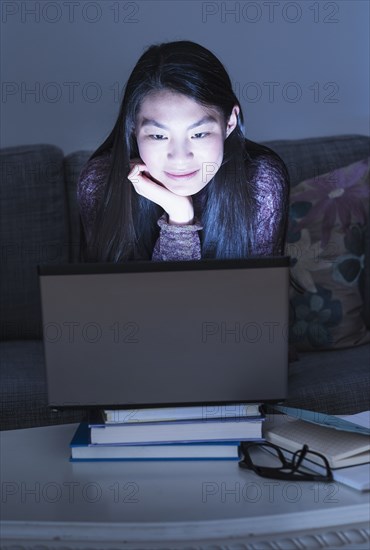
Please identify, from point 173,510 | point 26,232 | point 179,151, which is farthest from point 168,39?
point 173,510

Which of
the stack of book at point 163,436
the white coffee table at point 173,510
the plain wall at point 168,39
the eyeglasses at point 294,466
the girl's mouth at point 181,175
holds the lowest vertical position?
the white coffee table at point 173,510

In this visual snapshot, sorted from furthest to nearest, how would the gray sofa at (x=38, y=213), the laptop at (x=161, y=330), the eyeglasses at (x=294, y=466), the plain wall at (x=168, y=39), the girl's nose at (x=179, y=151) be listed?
the plain wall at (x=168, y=39) < the gray sofa at (x=38, y=213) < the girl's nose at (x=179, y=151) < the laptop at (x=161, y=330) < the eyeglasses at (x=294, y=466)

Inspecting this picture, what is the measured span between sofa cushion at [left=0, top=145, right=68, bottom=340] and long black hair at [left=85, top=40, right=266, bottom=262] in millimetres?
515

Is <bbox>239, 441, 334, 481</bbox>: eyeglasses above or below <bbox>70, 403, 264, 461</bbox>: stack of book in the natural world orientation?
below

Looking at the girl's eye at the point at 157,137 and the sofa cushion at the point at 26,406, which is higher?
the girl's eye at the point at 157,137

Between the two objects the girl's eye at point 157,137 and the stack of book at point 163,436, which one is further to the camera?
the girl's eye at point 157,137

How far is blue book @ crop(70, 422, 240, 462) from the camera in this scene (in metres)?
1.18

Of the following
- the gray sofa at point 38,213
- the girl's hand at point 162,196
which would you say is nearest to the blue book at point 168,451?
the girl's hand at point 162,196

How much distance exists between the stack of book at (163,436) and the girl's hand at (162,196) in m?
0.50

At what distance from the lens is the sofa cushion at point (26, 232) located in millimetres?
2098

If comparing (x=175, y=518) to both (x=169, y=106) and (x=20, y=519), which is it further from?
(x=169, y=106)

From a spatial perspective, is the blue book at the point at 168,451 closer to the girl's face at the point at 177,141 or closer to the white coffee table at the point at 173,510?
the white coffee table at the point at 173,510

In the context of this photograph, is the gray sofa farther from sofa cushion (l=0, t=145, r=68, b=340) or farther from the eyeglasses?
the eyeglasses

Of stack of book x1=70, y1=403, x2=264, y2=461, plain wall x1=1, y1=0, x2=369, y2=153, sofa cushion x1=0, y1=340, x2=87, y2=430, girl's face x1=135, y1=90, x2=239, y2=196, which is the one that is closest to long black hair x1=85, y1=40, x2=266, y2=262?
girl's face x1=135, y1=90, x2=239, y2=196
